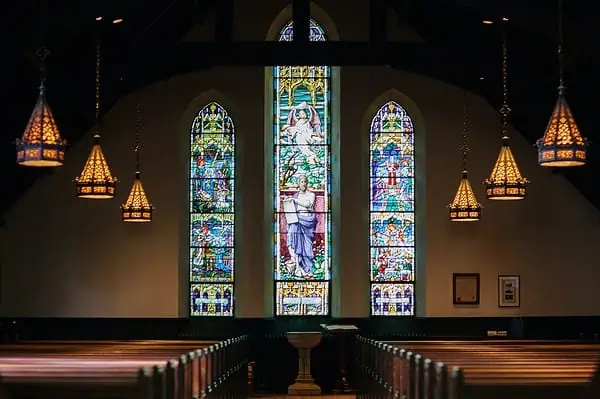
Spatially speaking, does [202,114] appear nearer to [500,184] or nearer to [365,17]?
[365,17]

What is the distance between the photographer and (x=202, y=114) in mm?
17734

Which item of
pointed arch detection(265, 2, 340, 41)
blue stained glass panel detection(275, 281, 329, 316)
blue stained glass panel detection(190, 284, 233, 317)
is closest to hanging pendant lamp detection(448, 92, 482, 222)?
A: blue stained glass panel detection(275, 281, 329, 316)

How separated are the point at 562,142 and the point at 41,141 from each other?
455 cm

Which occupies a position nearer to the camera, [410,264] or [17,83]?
[17,83]

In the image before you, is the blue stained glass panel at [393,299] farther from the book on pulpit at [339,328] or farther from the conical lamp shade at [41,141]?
the conical lamp shade at [41,141]

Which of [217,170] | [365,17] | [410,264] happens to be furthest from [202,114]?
[410,264]

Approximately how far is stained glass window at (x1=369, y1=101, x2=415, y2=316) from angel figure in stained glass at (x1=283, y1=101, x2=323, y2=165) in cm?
95

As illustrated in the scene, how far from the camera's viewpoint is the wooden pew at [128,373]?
21.4ft

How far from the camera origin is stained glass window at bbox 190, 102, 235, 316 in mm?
17531

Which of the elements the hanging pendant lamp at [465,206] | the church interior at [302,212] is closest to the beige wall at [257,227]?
the church interior at [302,212]

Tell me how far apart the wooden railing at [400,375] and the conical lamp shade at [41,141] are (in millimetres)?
3543

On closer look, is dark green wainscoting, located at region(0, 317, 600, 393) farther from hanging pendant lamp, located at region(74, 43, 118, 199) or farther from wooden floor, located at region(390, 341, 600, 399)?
hanging pendant lamp, located at region(74, 43, 118, 199)

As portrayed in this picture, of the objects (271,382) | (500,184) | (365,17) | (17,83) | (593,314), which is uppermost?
(365,17)

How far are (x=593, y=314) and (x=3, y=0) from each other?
35.4ft
